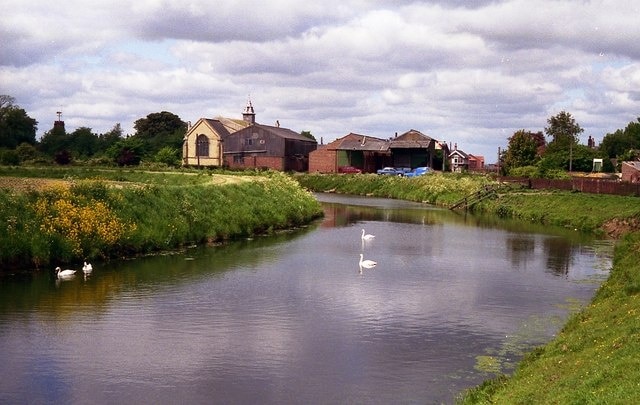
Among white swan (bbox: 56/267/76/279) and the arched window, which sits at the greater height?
the arched window

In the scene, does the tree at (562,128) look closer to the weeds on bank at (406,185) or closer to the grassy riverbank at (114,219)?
the weeds on bank at (406,185)

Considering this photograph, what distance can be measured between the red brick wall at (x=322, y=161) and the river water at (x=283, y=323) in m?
91.9

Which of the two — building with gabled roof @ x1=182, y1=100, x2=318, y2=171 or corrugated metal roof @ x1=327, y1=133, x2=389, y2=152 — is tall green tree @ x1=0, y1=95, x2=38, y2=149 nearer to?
building with gabled roof @ x1=182, y1=100, x2=318, y2=171

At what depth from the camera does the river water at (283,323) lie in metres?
20.3

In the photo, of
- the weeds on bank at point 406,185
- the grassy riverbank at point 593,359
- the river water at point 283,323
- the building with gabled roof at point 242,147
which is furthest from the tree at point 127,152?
the grassy riverbank at point 593,359

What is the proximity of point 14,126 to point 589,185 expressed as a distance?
88.1 meters

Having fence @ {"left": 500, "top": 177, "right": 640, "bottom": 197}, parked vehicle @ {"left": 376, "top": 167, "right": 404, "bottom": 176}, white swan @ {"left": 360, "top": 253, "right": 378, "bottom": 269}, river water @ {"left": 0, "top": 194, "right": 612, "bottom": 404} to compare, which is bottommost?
river water @ {"left": 0, "top": 194, "right": 612, "bottom": 404}

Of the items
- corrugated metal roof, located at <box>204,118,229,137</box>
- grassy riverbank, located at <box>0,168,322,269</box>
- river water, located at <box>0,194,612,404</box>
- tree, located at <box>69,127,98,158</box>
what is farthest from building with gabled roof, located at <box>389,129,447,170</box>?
river water, located at <box>0,194,612,404</box>

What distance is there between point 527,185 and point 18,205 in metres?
66.7

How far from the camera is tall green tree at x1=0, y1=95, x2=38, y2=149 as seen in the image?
385ft

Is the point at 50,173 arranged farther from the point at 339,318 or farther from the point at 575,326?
the point at 575,326

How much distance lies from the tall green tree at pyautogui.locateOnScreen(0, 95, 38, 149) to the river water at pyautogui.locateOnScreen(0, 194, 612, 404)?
3248 inches

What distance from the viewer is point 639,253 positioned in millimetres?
32250

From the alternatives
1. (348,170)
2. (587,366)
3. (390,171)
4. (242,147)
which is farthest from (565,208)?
(242,147)
